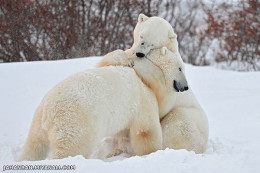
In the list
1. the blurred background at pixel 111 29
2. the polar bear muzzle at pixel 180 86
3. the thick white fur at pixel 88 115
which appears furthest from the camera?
the blurred background at pixel 111 29

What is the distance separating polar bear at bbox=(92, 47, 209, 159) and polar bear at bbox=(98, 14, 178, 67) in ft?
0.24

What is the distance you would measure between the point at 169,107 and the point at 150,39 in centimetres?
65

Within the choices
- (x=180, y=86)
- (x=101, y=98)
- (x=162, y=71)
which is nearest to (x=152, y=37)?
(x=162, y=71)

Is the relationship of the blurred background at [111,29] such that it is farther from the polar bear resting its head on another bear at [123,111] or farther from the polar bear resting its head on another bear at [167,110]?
the polar bear resting its head on another bear at [123,111]

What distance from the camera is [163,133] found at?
3578 millimetres

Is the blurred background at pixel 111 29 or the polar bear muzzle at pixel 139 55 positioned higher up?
the polar bear muzzle at pixel 139 55

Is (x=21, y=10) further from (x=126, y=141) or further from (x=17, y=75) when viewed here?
(x=126, y=141)

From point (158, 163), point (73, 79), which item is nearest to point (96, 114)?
point (73, 79)

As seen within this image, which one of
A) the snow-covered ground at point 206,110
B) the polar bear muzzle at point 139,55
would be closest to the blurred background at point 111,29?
the snow-covered ground at point 206,110

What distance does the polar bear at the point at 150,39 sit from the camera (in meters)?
3.52

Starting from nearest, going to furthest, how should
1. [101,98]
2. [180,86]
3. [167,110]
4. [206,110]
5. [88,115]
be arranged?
1. [88,115]
2. [101,98]
3. [180,86]
4. [167,110]
5. [206,110]

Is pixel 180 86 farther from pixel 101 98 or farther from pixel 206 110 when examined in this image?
pixel 206 110

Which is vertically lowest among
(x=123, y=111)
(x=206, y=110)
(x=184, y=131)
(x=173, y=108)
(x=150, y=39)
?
(x=206, y=110)

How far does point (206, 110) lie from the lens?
5.27 metres
